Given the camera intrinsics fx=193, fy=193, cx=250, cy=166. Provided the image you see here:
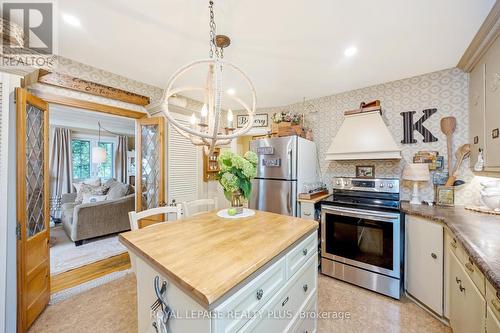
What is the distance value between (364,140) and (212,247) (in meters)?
2.34

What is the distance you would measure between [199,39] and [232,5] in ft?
1.70

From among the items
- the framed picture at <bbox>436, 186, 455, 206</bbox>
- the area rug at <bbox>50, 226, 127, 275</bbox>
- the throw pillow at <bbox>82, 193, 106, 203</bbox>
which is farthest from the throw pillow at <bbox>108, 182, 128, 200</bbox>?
the framed picture at <bbox>436, 186, 455, 206</bbox>

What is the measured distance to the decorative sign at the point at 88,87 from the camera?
1947 mm

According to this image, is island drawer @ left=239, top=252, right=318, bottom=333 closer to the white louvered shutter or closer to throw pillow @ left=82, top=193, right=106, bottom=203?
the white louvered shutter

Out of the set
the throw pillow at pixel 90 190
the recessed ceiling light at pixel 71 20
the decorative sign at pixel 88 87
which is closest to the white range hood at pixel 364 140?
the decorative sign at pixel 88 87

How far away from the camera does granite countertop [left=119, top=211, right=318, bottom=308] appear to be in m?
0.74

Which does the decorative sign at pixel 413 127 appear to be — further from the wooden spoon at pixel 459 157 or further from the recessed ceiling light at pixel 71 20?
the recessed ceiling light at pixel 71 20

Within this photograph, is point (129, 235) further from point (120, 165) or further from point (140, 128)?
point (120, 165)

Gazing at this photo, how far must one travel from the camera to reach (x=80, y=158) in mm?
5605

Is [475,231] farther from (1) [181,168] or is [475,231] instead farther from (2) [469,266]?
(1) [181,168]

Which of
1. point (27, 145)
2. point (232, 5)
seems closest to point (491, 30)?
point (232, 5)

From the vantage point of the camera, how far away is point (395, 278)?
1.98 metres

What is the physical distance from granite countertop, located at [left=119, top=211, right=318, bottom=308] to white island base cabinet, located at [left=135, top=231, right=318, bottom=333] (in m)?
0.06

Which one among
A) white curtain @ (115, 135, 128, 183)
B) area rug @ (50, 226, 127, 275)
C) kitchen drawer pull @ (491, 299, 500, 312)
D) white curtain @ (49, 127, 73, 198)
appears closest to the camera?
kitchen drawer pull @ (491, 299, 500, 312)
